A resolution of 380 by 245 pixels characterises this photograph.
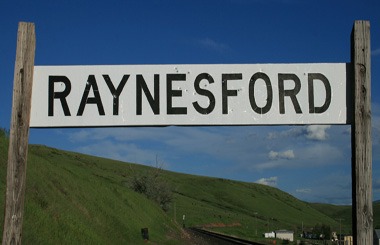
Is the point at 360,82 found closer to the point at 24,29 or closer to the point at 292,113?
the point at 292,113

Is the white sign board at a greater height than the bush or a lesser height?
greater

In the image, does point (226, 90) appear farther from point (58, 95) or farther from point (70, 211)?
point (70, 211)

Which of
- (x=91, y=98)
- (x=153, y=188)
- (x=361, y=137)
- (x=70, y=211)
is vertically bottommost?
(x=70, y=211)

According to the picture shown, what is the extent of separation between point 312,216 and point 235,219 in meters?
73.7

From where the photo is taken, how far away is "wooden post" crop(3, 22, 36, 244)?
13.7 ft

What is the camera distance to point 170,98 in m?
4.51

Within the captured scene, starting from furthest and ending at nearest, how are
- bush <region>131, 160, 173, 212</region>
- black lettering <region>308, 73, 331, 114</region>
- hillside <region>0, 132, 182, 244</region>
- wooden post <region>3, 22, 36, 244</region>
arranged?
bush <region>131, 160, 173, 212</region>, hillside <region>0, 132, 182, 244</region>, black lettering <region>308, 73, 331, 114</region>, wooden post <region>3, 22, 36, 244</region>

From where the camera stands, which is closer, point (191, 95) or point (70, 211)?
point (191, 95)

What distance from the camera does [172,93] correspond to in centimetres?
452

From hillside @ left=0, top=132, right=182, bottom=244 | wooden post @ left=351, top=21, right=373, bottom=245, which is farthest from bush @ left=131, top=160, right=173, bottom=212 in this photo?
wooden post @ left=351, top=21, right=373, bottom=245

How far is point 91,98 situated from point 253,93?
135cm

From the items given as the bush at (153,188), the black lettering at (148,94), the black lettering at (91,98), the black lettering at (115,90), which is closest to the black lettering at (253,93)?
the black lettering at (148,94)

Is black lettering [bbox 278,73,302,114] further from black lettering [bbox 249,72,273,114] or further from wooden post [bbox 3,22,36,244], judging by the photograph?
wooden post [bbox 3,22,36,244]

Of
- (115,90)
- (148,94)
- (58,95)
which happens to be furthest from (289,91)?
(58,95)
